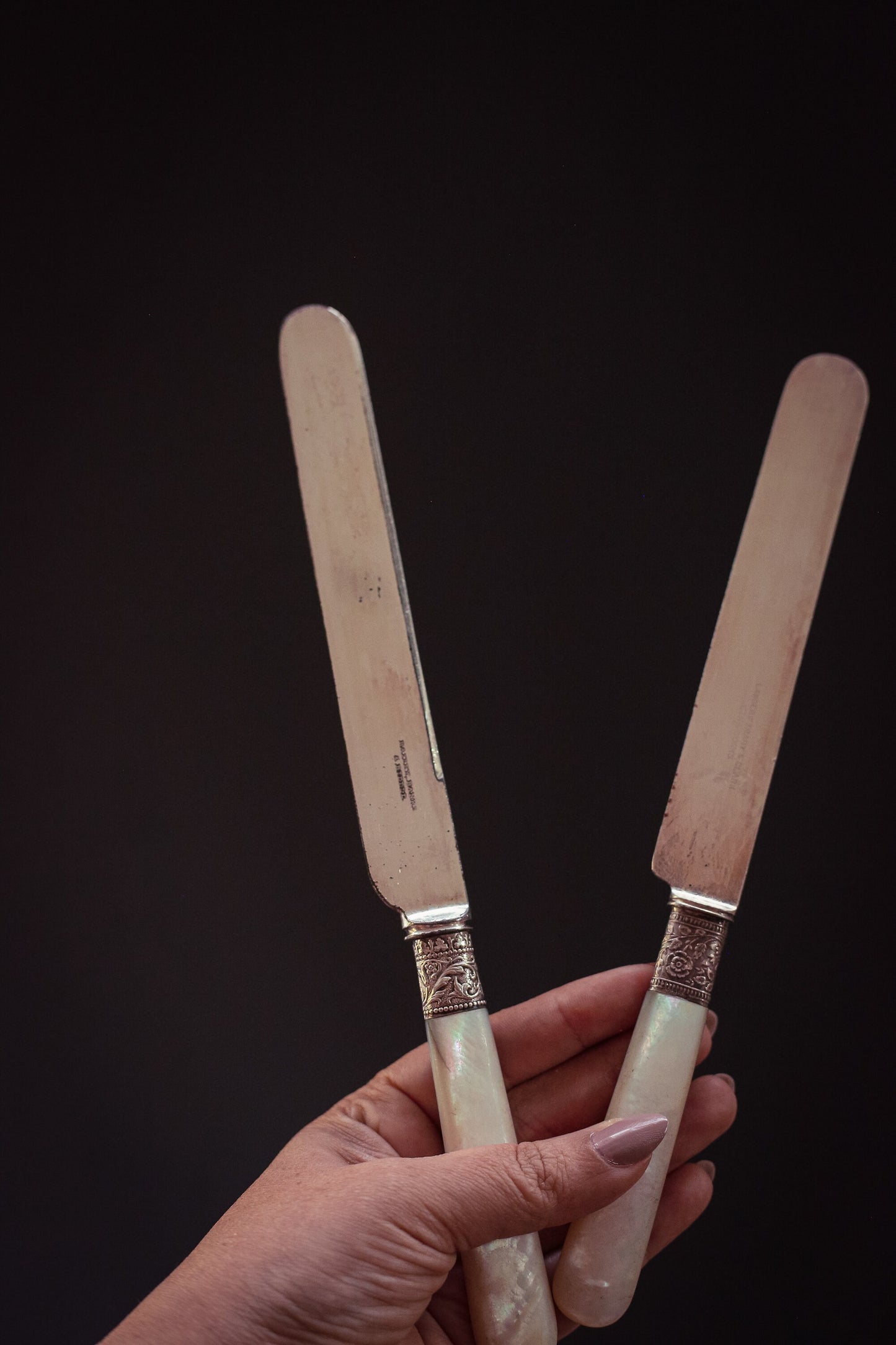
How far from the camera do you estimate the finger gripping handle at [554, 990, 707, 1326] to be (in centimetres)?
116

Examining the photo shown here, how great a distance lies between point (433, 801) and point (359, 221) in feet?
3.08

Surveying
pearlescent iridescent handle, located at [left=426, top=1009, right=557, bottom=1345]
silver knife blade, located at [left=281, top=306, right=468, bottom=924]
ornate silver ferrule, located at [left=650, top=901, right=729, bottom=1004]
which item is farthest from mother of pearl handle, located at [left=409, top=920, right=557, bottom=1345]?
ornate silver ferrule, located at [left=650, top=901, right=729, bottom=1004]

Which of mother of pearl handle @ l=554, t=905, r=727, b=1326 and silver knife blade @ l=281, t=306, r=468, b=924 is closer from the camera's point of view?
mother of pearl handle @ l=554, t=905, r=727, b=1326

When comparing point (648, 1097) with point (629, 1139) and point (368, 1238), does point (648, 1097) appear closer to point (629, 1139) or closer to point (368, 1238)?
point (629, 1139)

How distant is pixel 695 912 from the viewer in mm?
1226

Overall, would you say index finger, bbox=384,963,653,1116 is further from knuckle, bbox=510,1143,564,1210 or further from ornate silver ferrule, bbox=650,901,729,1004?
knuckle, bbox=510,1143,564,1210

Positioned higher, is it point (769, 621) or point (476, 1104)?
point (769, 621)

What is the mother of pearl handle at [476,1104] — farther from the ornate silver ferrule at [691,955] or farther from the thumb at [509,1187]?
the ornate silver ferrule at [691,955]

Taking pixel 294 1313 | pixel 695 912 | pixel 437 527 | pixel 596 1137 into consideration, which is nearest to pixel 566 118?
pixel 437 527

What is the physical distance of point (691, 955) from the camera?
3.99 ft

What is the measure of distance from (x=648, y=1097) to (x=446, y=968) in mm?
281

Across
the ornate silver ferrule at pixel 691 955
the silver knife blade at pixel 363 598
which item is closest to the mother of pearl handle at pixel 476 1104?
the silver knife blade at pixel 363 598

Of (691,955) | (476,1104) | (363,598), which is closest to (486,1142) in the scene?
(476,1104)

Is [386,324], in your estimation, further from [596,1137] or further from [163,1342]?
[163,1342]
